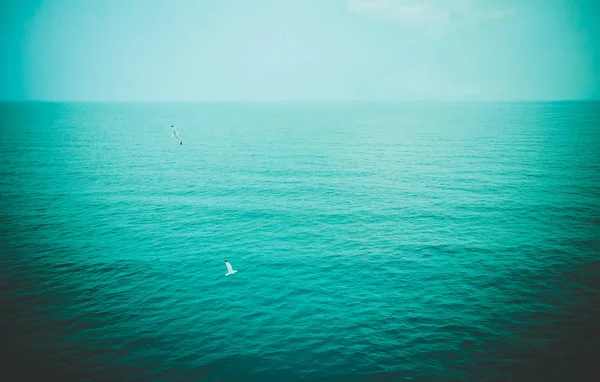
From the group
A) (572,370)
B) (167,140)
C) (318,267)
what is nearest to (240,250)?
(318,267)

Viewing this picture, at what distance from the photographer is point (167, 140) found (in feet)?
422

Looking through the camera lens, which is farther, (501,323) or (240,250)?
(240,250)

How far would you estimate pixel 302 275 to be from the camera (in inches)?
1415

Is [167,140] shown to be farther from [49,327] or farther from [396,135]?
[49,327]

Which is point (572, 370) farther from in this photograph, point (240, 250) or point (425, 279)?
point (240, 250)

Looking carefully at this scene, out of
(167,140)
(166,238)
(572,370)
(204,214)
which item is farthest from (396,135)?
(572,370)

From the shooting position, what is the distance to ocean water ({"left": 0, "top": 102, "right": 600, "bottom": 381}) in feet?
82.0

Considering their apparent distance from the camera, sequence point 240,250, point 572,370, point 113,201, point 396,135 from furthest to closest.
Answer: point 396,135 < point 113,201 < point 240,250 < point 572,370

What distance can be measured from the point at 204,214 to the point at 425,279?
3106 cm

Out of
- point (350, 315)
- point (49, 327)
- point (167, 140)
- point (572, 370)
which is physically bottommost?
point (572, 370)

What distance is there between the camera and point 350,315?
1168 inches

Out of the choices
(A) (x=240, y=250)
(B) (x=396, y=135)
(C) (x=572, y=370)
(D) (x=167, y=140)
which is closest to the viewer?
(C) (x=572, y=370)

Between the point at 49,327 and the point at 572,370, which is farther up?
the point at 49,327

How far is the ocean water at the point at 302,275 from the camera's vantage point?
25.0m
